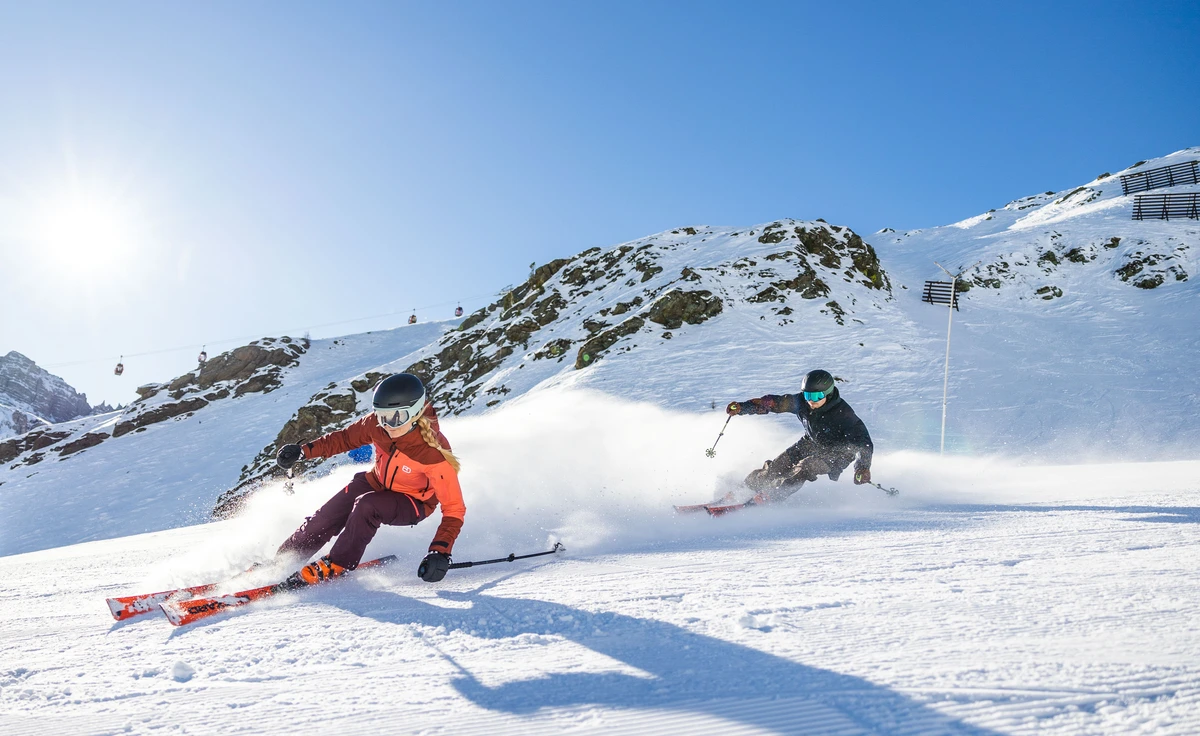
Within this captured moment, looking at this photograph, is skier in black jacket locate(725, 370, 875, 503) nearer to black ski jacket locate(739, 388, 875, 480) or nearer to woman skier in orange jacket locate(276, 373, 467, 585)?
black ski jacket locate(739, 388, 875, 480)

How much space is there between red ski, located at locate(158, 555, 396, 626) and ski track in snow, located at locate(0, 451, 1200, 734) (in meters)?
0.10

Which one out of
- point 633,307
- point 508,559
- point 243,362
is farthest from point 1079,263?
point 243,362

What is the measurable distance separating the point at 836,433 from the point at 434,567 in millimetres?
5058

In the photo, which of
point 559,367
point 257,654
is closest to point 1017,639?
point 257,654

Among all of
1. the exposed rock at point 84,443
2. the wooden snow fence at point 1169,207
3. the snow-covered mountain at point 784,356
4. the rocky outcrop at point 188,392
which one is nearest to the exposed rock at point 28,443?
the rocky outcrop at point 188,392

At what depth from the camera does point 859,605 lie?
264 centimetres

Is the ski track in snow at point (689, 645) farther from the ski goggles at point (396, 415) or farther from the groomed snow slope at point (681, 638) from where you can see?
the ski goggles at point (396, 415)

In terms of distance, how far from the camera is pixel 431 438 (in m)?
4.15

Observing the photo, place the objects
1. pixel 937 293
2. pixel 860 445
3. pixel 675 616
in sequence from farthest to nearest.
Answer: pixel 937 293
pixel 860 445
pixel 675 616

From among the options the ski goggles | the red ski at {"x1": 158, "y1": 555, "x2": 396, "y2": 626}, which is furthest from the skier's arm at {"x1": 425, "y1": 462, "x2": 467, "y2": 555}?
the red ski at {"x1": 158, "y1": 555, "x2": 396, "y2": 626}

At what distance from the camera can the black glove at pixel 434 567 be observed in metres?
3.59

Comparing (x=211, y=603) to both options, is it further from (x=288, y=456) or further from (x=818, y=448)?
(x=818, y=448)

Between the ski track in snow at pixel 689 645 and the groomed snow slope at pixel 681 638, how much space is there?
0.01 m

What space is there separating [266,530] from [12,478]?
37535mm
